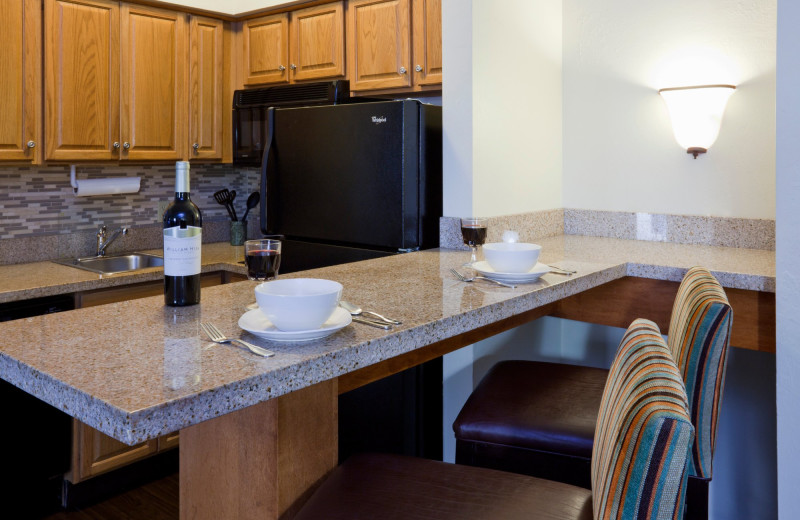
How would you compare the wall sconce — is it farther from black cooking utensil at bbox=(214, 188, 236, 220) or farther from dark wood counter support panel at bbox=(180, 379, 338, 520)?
black cooking utensil at bbox=(214, 188, 236, 220)

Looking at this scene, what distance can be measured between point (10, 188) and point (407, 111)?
1.96 metres

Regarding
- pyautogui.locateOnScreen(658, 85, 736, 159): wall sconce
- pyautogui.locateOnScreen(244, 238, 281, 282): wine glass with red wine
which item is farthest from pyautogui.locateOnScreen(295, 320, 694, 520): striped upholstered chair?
pyautogui.locateOnScreen(658, 85, 736, 159): wall sconce

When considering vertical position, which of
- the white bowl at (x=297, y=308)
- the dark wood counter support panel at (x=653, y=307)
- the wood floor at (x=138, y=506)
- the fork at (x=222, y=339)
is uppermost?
the white bowl at (x=297, y=308)

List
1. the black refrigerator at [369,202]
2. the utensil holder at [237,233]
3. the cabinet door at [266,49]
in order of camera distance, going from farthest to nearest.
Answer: the utensil holder at [237,233] → the cabinet door at [266,49] → the black refrigerator at [369,202]

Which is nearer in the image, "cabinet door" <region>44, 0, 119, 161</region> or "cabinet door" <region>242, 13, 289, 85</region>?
"cabinet door" <region>44, 0, 119, 161</region>

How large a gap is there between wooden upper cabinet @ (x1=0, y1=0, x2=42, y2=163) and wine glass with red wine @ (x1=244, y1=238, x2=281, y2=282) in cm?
192

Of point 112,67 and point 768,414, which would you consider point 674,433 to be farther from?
point 112,67

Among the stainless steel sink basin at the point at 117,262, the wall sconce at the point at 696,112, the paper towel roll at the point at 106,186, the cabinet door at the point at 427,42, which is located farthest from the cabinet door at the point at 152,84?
the wall sconce at the point at 696,112

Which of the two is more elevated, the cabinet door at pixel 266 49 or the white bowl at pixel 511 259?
the cabinet door at pixel 266 49

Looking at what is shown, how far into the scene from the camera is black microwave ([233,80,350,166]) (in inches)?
119

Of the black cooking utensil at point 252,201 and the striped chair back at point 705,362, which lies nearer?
the striped chair back at point 705,362

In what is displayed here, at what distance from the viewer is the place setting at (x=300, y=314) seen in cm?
99

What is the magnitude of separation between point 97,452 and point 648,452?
8.23 feet

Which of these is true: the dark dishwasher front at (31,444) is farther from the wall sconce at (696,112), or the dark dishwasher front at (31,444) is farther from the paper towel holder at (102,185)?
the wall sconce at (696,112)
